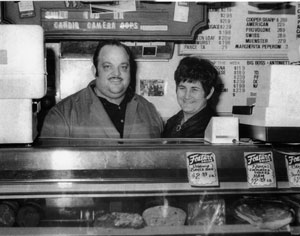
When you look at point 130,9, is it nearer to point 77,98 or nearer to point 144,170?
point 77,98

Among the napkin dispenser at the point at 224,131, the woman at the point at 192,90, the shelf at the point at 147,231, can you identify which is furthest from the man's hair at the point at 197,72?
the shelf at the point at 147,231

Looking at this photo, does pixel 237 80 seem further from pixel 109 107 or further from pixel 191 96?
pixel 109 107

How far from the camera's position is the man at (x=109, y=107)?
2.96 m

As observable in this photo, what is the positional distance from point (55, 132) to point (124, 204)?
1.47m

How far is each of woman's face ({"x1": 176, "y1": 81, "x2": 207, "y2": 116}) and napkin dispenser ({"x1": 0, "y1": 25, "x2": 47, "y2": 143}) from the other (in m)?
1.82

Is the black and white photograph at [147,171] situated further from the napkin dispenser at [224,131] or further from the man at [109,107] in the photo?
the man at [109,107]

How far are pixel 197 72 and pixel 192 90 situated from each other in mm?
167

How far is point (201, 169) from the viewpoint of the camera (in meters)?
1.47

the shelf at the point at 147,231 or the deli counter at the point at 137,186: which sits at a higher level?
the deli counter at the point at 137,186

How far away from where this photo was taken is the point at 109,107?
122 inches

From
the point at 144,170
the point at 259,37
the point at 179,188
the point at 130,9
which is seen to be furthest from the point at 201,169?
the point at 259,37

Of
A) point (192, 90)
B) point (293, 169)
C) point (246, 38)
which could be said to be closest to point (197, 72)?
point (192, 90)

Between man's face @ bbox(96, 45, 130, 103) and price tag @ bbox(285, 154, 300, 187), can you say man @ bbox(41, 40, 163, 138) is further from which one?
price tag @ bbox(285, 154, 300, 187)

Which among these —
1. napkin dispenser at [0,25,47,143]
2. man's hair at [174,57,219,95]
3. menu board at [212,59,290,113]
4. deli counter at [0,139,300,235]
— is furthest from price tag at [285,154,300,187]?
menu board at [212,59,290,113]
